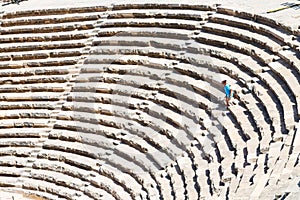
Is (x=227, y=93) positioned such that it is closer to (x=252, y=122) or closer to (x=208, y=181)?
(x=252, y=122)

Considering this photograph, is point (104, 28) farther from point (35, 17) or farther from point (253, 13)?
point (253, 13)

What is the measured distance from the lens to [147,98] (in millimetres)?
23203

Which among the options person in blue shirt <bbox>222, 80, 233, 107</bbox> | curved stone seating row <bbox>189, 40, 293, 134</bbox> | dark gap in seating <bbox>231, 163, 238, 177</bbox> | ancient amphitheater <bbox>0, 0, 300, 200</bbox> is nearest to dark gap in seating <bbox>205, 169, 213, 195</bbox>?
ancient amphitheater <bbox>0, 0, 300, 200</bbox>

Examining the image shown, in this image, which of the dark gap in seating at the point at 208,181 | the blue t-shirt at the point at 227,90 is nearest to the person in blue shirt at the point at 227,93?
the blue t-shirt at the point at 227,90

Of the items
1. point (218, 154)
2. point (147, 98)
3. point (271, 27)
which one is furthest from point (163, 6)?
point (218, 154)

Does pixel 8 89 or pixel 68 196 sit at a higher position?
pixel 8 89

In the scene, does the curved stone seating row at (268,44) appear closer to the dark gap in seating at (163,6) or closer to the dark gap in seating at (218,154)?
the dark gap in seating at (163,6)

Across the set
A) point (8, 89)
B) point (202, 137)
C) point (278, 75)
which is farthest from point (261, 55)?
point (8, 89)

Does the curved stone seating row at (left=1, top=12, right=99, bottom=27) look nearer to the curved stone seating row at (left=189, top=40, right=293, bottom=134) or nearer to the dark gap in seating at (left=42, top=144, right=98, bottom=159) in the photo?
the dark gap in seating at (left=42, top=144, right=98, bottom=159)

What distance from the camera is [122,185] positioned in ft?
69.7

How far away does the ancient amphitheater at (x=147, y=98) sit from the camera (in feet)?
59.5

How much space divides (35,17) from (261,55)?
1085 centimetres

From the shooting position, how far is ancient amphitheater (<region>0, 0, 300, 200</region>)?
714 inches

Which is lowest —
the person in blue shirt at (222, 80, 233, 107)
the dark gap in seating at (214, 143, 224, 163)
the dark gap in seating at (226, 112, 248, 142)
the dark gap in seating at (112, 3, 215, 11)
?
the dark gap in seating at (214, 143, 224, 163)
